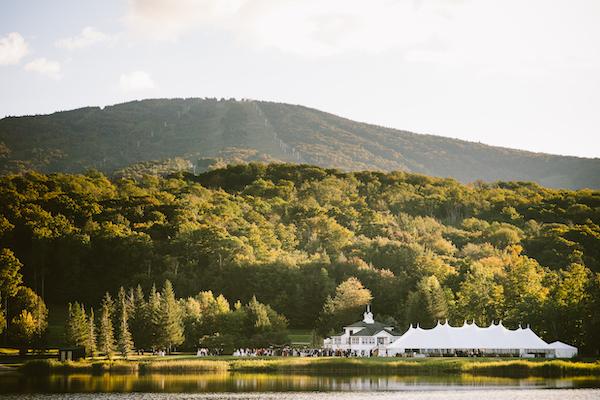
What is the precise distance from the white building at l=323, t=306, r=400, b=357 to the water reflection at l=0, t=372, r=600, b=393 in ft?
53.0

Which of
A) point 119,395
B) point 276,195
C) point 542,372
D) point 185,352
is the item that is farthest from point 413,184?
point 119,395

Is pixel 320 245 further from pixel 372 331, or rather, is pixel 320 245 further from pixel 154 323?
pixel 154 323

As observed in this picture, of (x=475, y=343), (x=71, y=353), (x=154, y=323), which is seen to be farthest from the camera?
(x=154, y=323)

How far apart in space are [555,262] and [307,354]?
155ft

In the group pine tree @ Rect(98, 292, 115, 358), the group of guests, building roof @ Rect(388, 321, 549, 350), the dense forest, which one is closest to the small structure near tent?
pine tree @ Rect(98, 292, 115, 358)

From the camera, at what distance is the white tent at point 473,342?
70.6 meters

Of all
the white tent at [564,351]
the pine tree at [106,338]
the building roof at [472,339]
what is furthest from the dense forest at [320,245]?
the pine tree at [106,338]

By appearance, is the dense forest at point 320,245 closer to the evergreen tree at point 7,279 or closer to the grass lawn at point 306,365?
the evergreen tree at point 7,279

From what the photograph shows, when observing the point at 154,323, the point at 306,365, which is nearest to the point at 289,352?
the point at 306,365

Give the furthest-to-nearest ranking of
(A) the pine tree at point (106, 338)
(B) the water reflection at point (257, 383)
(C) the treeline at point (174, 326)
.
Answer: (C) the treeline at point (174, 326) → (A) the pine tree at point (106, 338) → (B) the water reflection at point (257, 383)

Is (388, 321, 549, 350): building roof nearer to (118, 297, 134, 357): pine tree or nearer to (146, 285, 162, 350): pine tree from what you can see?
(146, 285, 162, 350): pine tree

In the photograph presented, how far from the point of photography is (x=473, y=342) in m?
71.8

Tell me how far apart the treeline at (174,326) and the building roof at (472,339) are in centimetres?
1315

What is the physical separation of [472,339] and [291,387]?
22.2 meters
